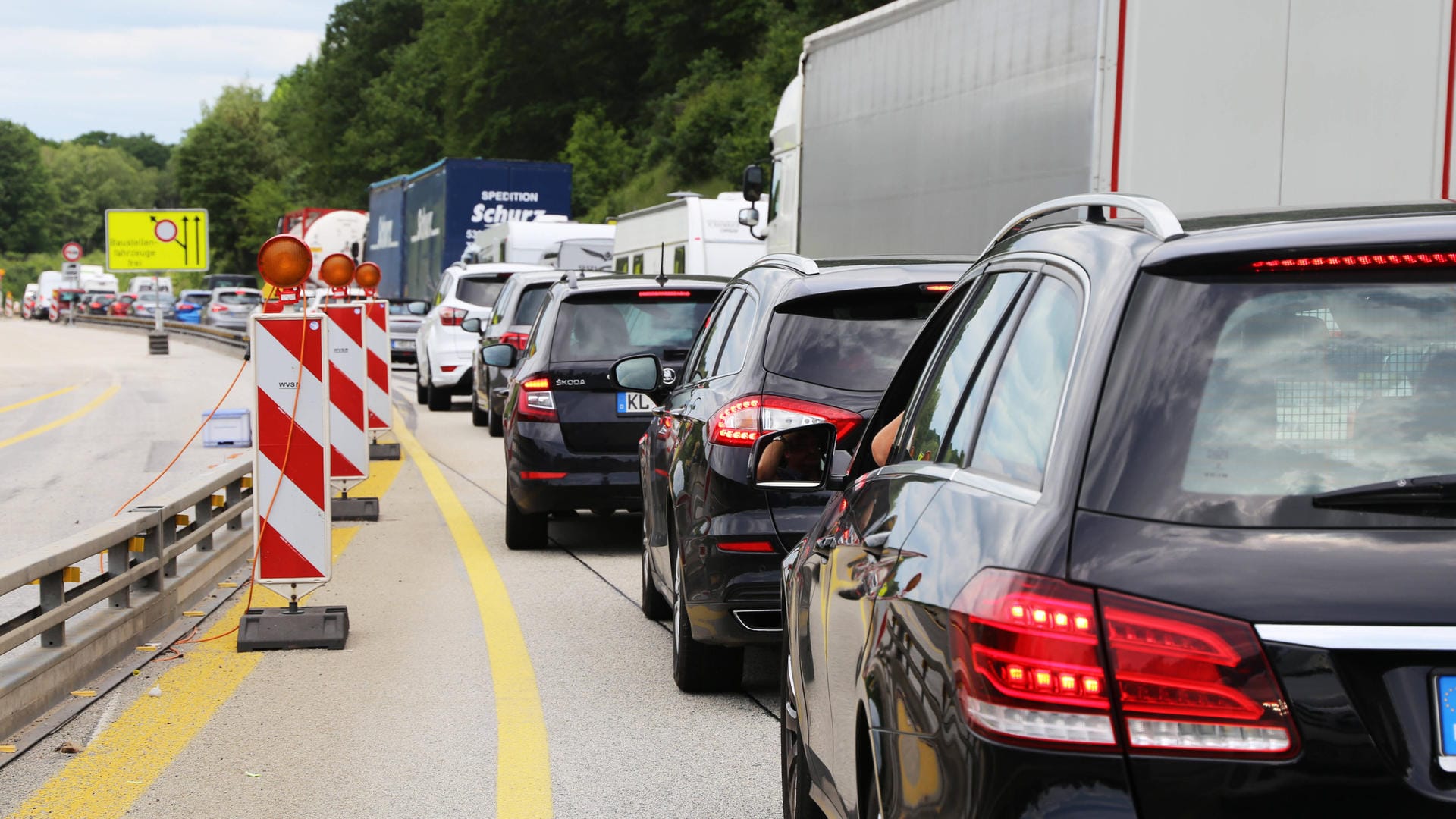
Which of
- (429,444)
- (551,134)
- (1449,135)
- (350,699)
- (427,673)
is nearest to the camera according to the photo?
(350,699)

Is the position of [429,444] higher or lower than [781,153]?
lower

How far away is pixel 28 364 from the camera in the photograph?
4669 cm

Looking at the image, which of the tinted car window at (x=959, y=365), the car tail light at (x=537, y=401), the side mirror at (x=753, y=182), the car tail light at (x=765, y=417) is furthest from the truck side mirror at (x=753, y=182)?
the tinted car window at (x=959, y=365)

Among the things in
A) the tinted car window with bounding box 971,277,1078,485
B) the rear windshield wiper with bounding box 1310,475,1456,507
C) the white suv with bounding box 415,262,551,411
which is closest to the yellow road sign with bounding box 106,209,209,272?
the white suv with bounding box 415,262,551,411

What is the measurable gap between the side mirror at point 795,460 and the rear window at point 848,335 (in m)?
2.04

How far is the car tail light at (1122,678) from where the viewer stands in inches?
95.1

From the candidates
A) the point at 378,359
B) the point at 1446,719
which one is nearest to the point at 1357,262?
the point at 1446,719

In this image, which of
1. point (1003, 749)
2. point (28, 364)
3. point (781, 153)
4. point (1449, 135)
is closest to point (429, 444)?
point (781, 153)

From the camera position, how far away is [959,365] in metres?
3.58

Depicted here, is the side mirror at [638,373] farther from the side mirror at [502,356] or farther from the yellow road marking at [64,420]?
the yellow road marking at [64,420]

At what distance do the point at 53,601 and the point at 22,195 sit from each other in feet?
576

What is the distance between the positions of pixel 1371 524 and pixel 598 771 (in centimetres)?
383

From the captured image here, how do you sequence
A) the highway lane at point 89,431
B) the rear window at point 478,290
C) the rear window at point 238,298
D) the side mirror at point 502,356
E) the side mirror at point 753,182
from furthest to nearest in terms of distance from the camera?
the rear window at point 238,298
the rear window at point 478,290
the side mirror at point 753,182
the highway lane at point 89,431
the side mirror at point 502,356

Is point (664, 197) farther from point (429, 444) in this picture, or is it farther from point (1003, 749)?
Answer: point (1003, 749)
